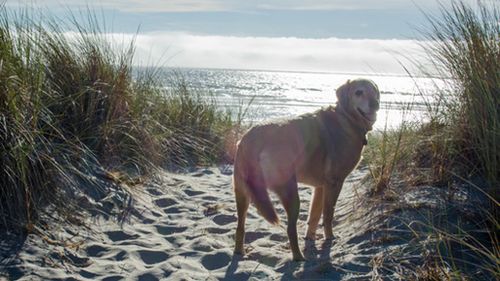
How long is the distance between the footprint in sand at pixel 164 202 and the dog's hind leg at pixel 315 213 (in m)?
1.48

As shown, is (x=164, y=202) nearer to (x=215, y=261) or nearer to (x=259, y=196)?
(x=215, y=261)

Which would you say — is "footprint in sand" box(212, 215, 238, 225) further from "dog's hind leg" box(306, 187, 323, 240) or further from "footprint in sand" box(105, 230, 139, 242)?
"footprint in sand" box(105, 230, 139, 242)

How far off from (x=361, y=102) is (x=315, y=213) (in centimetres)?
107

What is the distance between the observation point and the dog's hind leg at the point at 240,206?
4.45 metres

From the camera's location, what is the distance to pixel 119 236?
486 cm

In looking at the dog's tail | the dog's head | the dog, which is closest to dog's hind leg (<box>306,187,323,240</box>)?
the dog

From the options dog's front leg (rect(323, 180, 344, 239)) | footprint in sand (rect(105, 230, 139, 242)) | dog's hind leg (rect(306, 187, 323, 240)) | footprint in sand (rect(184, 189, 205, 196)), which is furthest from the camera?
footprint in sand (rect(184, 189, 205, 196))

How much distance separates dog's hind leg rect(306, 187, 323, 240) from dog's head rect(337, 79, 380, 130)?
0.72m

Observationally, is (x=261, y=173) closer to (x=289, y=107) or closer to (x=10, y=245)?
(x=10, y=245)

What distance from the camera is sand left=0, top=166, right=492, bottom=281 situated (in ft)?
13.2

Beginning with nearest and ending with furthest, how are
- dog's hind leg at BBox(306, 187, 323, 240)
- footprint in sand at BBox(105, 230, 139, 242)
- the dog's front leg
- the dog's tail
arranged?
1. the dog's tail
2. footprint in sand at BBox(105, 230, 139, 242)
3. the dog's front leg
4. dog's hind leg at BBox(306, 187, 323, 240)

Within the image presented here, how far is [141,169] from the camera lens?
6.42 m

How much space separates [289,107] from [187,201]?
1618 centimetres

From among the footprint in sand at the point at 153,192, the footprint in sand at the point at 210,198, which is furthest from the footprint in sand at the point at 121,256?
the footprint in sand at the point at 210,198
